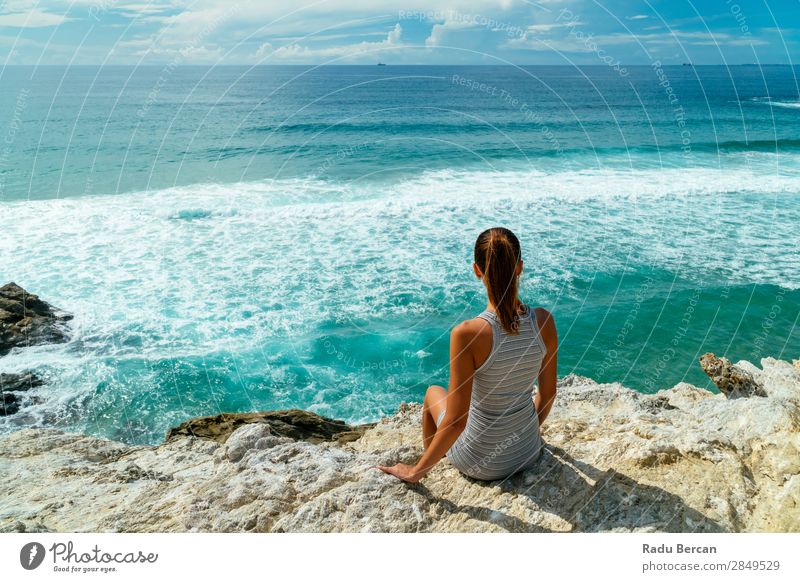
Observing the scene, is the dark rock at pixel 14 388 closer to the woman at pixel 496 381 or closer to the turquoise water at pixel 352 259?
the turquoise water at pixel 352 259

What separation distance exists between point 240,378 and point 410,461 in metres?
5.45

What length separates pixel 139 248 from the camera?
13961 mm

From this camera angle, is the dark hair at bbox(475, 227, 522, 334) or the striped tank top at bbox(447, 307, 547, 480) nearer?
the dark hair at bbox(475, 227, 522, 334)

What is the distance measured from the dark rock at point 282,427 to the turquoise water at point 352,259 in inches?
62.9

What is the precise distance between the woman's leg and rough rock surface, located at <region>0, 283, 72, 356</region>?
855cm

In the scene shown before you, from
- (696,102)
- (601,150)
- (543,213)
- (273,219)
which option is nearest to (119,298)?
(273,219)

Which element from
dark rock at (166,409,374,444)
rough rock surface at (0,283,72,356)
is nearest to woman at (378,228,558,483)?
dark rock at (166,409,374,444)

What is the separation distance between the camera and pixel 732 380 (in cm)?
589

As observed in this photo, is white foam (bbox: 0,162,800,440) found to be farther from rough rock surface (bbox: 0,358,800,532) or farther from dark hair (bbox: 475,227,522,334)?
dark hair (bbox: 475,227,522,334)

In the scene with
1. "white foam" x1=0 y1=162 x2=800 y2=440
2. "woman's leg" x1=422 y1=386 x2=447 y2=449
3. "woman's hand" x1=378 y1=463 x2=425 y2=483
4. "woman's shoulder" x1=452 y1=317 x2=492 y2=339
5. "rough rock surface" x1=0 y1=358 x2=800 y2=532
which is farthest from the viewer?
"white foam" x1=0 y1=162 x2=800 y2=440

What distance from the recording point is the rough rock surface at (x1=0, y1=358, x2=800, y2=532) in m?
3.20

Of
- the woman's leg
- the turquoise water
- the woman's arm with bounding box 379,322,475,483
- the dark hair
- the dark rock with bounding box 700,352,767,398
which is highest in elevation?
the dark hair

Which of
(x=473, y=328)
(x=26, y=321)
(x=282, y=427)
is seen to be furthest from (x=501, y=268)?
(x=26, y=321)

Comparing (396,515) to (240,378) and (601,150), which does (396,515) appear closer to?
(240,378)
